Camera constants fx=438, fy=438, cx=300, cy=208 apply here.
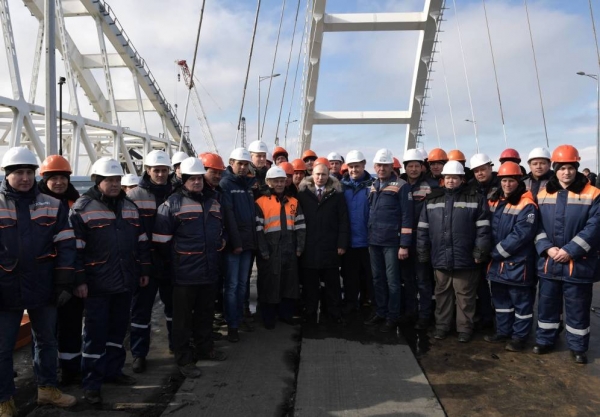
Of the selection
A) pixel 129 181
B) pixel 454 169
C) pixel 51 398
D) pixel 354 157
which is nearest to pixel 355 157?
pixel 354 157

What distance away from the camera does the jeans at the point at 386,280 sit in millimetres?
4754

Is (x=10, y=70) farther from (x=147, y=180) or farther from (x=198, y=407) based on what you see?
(x=198, y=407)

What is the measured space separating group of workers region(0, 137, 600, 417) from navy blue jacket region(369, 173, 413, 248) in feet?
0.05

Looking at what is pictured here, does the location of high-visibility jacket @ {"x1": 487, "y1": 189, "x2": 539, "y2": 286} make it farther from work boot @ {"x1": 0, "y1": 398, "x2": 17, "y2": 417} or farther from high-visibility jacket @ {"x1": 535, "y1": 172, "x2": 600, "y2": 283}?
work boot @ {"x1": 0, "y1": 398, "x2": 17, "y2": 417}

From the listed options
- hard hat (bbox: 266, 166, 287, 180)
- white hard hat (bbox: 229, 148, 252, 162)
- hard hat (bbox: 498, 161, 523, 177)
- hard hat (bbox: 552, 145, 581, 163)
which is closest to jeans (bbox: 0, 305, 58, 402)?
white hard hat (bbox: 229, 148, 252, 162)

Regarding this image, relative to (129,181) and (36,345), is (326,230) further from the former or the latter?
(36,345)

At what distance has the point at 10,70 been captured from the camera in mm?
13180

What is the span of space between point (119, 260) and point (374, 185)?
2807mm

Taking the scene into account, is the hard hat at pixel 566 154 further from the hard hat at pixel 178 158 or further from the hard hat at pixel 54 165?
the hard hat at pixel 54 165

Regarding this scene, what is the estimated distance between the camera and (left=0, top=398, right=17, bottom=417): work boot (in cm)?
292

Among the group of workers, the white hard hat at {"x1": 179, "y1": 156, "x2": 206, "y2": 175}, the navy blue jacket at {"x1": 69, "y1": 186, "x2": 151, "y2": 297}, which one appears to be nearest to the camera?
the group of workers

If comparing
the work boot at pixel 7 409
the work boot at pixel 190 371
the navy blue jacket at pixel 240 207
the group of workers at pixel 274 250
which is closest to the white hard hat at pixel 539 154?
the group of workers at pixel 274 250

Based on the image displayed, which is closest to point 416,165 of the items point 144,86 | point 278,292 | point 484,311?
point 484,311

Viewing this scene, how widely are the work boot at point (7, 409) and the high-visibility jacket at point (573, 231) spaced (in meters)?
4.35
